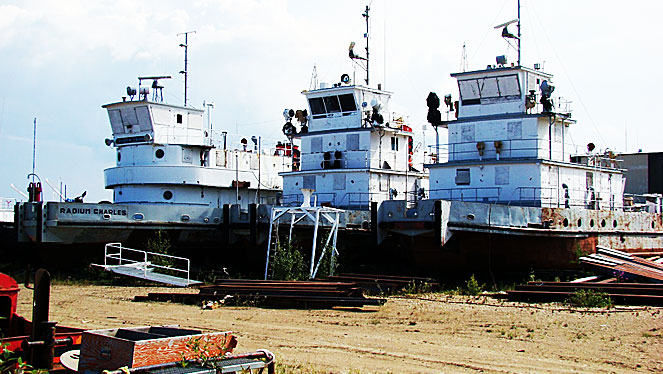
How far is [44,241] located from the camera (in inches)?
953

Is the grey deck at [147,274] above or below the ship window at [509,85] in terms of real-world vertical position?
below

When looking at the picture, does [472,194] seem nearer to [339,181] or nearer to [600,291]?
[339,181]

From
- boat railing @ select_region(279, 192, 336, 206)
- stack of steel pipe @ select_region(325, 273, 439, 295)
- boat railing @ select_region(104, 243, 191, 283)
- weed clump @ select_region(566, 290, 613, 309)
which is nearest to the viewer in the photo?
weed clump @ select_region(566, 290, 613, 309)

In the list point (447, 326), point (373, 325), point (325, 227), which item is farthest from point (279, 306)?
point (325, 227)

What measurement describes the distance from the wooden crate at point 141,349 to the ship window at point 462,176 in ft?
61.8

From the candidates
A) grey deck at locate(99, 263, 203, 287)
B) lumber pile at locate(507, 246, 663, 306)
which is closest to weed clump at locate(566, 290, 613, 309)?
lumber pile at locate(507, 246, 663, 306)

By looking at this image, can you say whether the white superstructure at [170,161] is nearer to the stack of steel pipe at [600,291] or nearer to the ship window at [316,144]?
the ship window at [316,144]

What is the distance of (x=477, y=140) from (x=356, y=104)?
587 cm

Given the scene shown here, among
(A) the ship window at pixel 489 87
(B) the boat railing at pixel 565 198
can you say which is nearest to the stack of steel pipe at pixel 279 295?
(B) the boat railing at pixel 565 198

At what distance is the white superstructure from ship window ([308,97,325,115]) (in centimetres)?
276

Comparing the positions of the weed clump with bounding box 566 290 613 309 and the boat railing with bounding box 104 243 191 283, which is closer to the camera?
the weed clump with bounding box 566 290 613 309

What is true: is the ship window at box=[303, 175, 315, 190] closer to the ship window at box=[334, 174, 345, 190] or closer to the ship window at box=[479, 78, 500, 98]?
the ship window at box=[334, 174, 345, 190]

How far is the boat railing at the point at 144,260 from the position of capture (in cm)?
2349

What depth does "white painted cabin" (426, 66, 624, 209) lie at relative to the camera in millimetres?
25172
